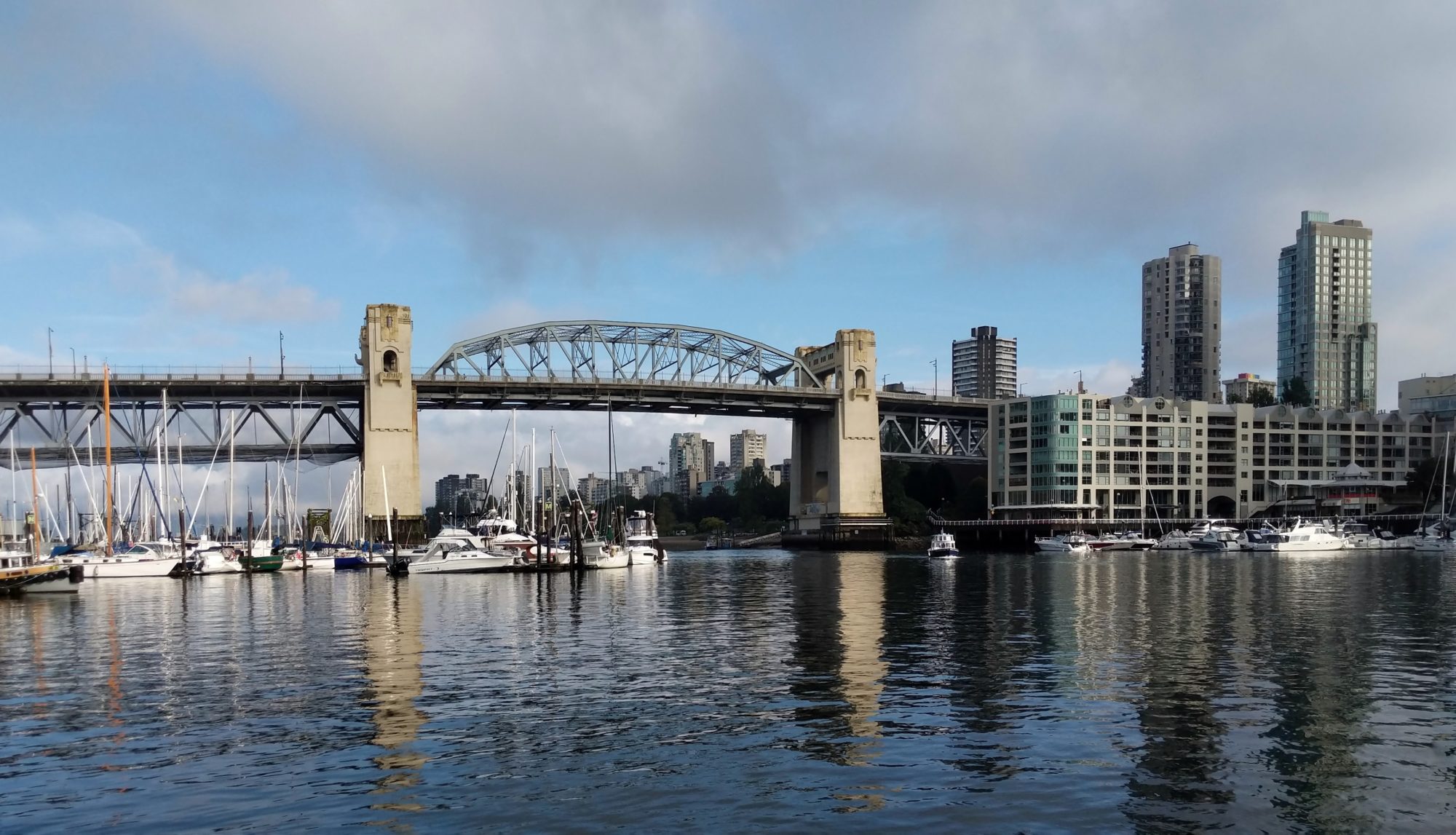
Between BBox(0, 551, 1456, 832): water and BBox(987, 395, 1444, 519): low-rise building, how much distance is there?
4820 inches

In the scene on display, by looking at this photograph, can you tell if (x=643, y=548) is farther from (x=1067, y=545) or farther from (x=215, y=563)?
(x=1067, y=545)

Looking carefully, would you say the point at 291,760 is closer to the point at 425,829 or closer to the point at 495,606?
the point at 425,829

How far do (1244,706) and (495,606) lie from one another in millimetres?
36551

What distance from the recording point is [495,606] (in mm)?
54375

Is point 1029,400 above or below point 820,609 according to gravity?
above

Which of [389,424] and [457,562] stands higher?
[389,424]

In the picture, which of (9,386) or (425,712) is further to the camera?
(9,386)

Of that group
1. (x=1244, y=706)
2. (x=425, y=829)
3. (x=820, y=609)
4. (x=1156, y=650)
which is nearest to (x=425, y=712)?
(x=425, y=829)

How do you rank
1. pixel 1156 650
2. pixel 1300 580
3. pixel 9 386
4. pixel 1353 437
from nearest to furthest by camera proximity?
pixel 1156 650
pixel 1300 580
pixel 9 386
pixel 1353 437

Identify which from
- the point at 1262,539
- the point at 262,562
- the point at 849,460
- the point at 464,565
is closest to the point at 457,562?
the point at 464,565

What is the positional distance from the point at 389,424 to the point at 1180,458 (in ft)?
389

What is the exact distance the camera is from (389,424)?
131 m

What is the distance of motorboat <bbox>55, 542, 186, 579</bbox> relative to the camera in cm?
7903

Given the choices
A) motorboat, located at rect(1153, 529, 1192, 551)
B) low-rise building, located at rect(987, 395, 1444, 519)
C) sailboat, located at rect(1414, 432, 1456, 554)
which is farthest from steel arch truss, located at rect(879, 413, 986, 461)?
sailboat, located at rect(1414, 432, 1456, 554)
